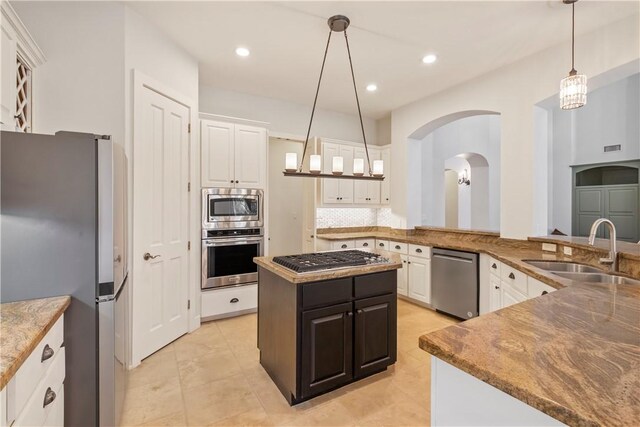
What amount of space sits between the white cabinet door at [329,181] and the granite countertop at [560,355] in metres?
3.42

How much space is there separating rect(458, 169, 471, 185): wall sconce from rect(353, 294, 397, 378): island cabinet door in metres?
5.97

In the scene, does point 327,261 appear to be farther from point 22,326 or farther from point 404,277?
point 404,277

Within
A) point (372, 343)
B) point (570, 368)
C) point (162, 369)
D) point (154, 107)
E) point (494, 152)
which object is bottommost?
point (162, 369)

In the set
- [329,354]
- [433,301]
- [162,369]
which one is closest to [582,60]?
[433,301]

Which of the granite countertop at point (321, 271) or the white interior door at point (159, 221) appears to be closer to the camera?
the granite countertop at point (321, 271)

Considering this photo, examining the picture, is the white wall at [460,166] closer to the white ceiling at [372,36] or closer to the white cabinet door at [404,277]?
the white cabinet door at [404,277]

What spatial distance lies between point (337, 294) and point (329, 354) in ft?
1.36

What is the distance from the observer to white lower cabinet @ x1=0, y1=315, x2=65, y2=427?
95 cm

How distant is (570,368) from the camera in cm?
76

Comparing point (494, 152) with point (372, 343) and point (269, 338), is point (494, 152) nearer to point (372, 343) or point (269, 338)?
point (372, 343)

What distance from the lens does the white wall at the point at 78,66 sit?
7.40 feet

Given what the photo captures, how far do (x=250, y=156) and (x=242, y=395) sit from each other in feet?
8.51

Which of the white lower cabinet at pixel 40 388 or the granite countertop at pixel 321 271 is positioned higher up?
the granite countertop at pixel 321 271

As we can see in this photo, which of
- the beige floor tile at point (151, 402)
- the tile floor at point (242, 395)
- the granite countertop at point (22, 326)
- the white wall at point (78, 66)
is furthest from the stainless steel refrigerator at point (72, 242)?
the white wall at point (78, 66)
